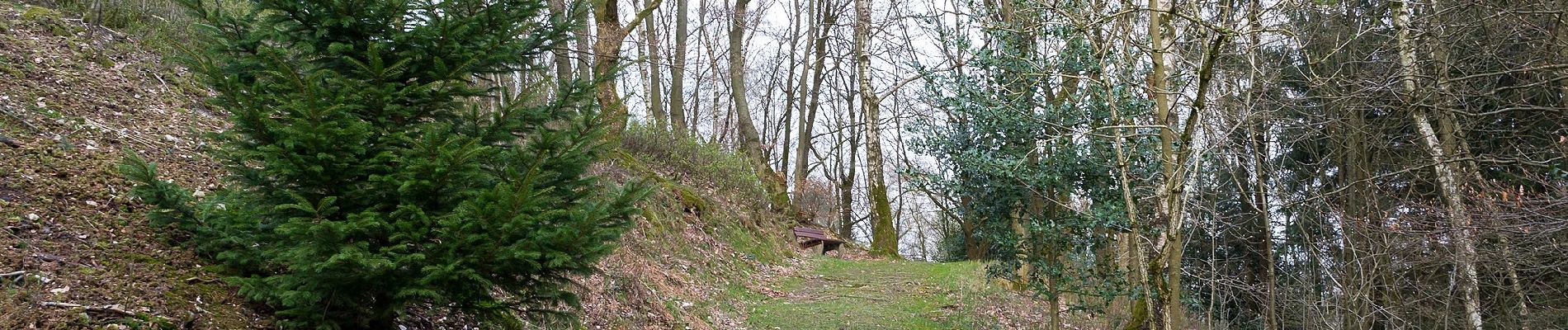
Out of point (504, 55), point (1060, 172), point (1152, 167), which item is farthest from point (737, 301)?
point (504, 55)

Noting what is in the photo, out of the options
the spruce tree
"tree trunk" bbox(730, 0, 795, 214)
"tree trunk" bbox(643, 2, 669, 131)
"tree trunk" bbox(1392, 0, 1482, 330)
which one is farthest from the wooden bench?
the spruce tree

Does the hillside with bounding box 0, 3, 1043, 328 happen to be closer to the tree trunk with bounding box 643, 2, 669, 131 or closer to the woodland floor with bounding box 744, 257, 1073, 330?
the woodland floor with bounding box 744, 257, 1073, 330

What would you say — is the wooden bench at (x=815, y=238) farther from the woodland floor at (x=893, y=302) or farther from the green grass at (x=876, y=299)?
the woodland floor at (x=893, y=302)

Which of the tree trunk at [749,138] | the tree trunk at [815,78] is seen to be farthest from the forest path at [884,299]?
the tree trunk at [815,78]

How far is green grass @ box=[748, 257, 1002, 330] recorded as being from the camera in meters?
9.67

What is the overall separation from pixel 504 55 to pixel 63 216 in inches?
106

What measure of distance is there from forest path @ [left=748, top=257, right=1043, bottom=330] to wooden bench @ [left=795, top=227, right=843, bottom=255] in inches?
127

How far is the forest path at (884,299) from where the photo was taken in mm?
9703

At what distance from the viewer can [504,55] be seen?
5.00 metres

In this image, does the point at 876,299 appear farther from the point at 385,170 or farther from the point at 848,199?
the point at 848,199

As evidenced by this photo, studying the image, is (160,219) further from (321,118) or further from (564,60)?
(564,60)

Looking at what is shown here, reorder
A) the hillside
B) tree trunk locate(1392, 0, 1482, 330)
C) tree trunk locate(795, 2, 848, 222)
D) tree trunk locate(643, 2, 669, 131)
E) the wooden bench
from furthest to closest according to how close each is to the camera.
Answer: tree trunk locate(795, 2, 848, 222), the wooden bench, tree trunk locate(643, 2, 669, 131), tree trunk locate(1392, 0, 1482, 330), the hillside

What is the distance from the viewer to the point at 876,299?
11250 mm

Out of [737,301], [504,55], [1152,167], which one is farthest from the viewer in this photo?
[737,301]
